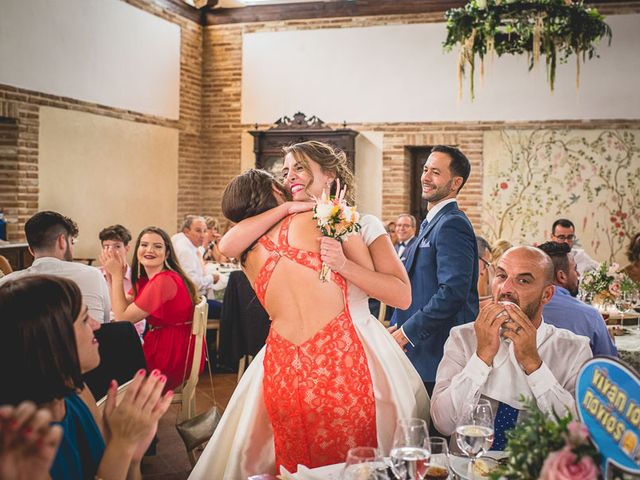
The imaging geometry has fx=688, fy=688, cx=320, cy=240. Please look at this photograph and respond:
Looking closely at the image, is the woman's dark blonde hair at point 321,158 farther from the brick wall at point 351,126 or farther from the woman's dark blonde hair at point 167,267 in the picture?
the brick wall at point 351,126

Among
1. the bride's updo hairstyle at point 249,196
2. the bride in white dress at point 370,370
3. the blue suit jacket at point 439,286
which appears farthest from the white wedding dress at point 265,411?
the blue suit jacket at point 439,286

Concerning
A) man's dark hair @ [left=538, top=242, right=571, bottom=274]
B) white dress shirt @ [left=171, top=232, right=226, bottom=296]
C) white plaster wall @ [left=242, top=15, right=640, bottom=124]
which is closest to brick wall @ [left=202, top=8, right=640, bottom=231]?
white plaster wall @ [left=242, top=15, right=640, bottom=124]

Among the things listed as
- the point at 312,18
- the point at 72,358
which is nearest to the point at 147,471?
the point at 72,358

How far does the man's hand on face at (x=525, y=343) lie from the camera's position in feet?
7.22

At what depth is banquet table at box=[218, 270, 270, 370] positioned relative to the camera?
5.39m

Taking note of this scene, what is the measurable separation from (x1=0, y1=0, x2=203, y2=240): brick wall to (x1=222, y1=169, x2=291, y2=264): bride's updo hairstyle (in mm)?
5603

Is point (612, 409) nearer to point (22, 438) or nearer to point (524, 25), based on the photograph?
point (22, 438)

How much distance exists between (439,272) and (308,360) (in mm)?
978

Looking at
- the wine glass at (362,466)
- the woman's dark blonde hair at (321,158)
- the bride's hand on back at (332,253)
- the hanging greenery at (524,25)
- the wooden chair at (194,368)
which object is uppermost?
the hanging greenery at (524,25)

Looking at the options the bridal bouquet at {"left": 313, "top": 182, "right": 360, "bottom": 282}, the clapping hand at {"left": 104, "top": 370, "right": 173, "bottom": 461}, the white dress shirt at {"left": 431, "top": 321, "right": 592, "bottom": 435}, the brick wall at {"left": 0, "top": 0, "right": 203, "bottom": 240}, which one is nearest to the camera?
the clapping hand at {"left": 104, "top": 370, "right": 173, "bottom": 461}

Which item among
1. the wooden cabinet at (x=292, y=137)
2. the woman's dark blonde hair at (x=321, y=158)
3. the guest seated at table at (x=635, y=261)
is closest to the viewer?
the woman's dark blonde hair at (x=321, y=158)

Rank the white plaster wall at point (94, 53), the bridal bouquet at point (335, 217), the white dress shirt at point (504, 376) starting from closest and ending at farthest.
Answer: the white dress shirt at point (504, 376)
the bridal bouquet at point (335, 217)
the white plaster wall at point (94, 53)

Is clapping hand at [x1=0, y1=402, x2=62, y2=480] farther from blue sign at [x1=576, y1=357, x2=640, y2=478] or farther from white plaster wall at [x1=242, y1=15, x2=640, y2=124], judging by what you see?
white plaster wall at [x1=242, y1=15, x2=640, y2=124]

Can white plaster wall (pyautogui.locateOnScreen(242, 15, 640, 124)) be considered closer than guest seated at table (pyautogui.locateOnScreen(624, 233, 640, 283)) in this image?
No
